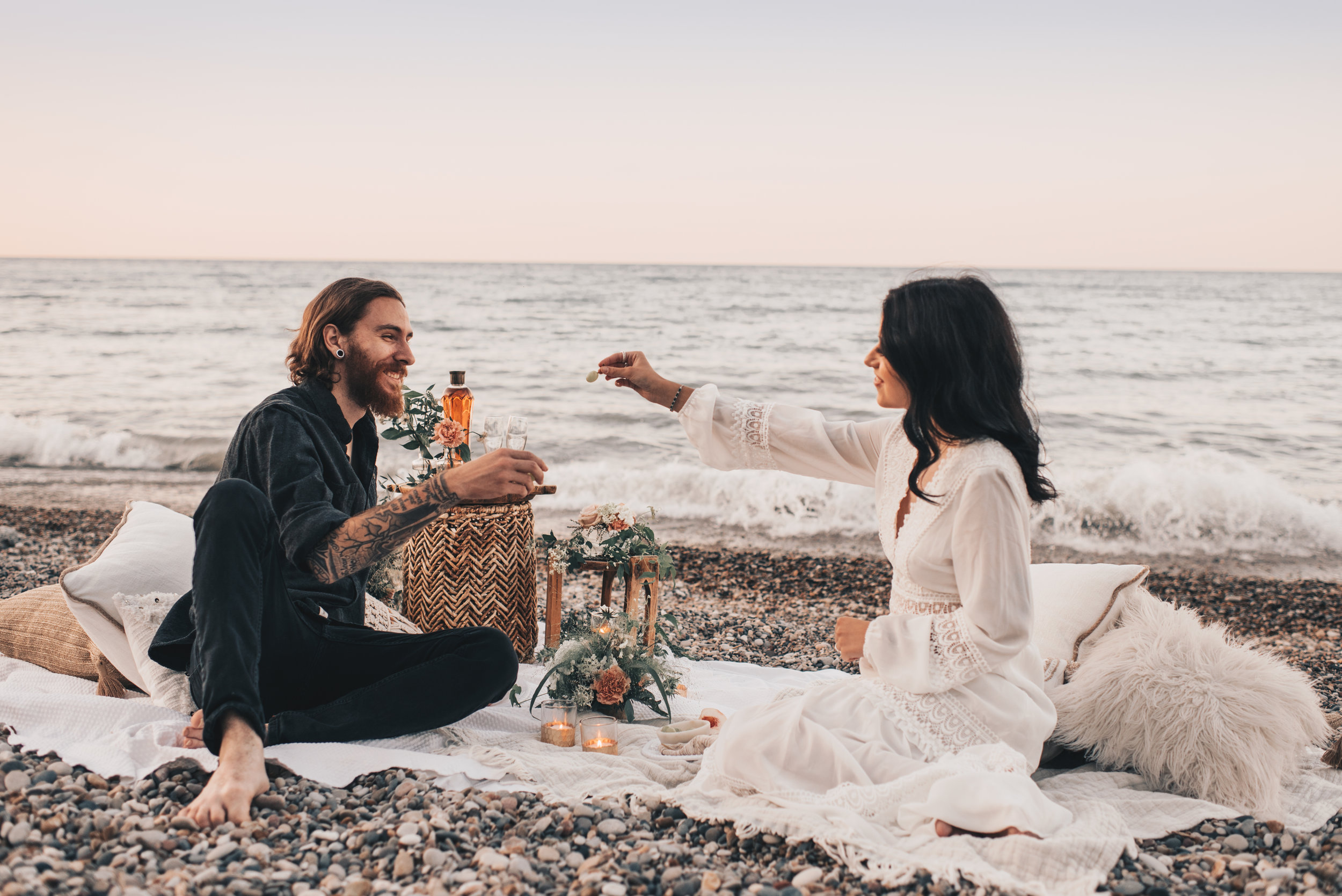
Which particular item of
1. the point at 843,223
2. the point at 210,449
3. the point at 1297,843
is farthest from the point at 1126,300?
the point at 1297,843

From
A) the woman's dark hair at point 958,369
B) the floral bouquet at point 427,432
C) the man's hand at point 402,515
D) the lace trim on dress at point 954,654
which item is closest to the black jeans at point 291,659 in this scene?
the man's hand at point 402,515

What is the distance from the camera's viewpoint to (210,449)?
12.9m

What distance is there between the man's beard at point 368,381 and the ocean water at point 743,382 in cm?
73

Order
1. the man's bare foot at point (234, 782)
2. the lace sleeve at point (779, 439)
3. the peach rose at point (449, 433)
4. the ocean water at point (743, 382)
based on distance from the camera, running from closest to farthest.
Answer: the man's bare foot at point (234, 782)
the lace sleeve at point (779, 439)
the peach rose at point (449, 433)
the ocean water at point (743, 382)

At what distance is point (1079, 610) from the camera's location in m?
3.88

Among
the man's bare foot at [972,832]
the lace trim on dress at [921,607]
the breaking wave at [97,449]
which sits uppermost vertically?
the lace trim on dress at [921,607]

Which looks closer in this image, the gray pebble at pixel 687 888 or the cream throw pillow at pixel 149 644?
the gray pebble at pixel 687 888

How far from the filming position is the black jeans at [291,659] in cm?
275

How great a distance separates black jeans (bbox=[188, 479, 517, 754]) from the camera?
2754mm

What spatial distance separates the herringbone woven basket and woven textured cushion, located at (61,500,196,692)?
108cm

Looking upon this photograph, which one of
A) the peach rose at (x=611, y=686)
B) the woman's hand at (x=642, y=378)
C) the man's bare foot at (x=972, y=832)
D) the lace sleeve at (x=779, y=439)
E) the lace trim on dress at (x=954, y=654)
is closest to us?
the man's bare foot at (x=972, y=832)

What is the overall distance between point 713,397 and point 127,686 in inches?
110

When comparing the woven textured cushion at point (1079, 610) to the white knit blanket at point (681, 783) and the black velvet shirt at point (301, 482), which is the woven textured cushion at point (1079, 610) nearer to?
the white knit blanket at point (681, 783)

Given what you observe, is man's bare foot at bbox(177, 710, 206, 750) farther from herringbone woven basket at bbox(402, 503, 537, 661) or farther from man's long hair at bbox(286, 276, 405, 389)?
herringbone woven basket at bbox(402, 503, 537, 661)
